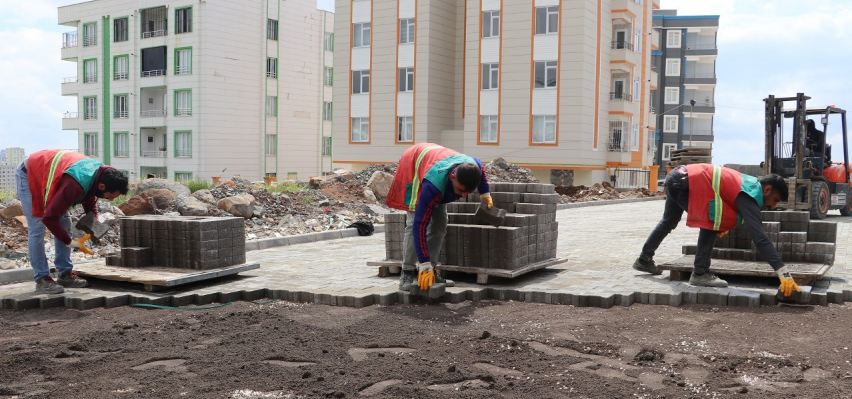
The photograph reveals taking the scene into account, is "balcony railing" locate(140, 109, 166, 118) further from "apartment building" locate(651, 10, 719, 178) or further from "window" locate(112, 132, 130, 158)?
"apartment building" locate(651, 10, 719, 178)

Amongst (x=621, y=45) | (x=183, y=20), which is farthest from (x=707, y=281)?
(x=183, y=20)

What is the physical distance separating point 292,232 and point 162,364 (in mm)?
8446

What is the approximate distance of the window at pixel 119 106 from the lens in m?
44.2

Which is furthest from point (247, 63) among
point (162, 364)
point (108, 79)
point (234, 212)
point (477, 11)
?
point (162, 364)

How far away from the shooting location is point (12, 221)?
452 inches

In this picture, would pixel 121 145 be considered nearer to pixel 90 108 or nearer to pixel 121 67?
pixel 90 108

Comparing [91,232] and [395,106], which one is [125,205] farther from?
[395,106]

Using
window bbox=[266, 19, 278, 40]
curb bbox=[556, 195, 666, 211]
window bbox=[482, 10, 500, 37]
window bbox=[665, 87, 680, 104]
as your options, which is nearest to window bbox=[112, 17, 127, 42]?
window bbox=[266, 19, 278, 40]

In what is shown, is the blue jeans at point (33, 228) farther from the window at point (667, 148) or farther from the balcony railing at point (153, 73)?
the window at point (667, 148)

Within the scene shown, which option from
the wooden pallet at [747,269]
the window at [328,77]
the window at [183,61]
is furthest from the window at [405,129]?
the wooden pallet at [747,269]

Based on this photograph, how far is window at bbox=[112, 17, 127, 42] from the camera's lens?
43500mm

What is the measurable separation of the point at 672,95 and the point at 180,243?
201 feet

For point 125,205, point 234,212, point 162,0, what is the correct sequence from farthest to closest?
point 162,0
point 234,212
point 125,205

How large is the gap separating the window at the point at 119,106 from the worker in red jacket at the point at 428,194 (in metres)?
40.9
